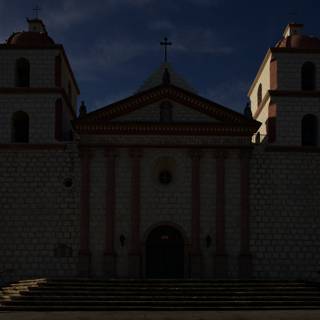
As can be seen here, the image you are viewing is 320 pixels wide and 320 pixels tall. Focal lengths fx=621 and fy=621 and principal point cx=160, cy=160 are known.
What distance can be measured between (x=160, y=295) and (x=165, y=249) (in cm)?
600

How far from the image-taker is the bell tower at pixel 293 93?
32.1 meters

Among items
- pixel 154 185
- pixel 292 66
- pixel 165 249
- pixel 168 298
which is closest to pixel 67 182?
pixel 154 185

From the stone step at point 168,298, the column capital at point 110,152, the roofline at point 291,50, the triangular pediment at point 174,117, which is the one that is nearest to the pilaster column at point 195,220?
the triangular pediment at point 174,117

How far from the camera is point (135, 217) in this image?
30.7 m

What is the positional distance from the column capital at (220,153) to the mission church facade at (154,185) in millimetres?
50

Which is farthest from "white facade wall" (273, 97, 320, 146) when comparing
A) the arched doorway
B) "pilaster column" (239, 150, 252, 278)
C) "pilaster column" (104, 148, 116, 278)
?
"pilaster column" (104, 148, 116, 278)

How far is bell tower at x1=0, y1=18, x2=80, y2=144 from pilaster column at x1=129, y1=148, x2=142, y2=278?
13.6 ft

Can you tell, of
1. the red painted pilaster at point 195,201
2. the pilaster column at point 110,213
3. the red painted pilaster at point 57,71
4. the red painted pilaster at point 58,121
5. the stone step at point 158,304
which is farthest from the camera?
the red painted pilaster at point 57,71

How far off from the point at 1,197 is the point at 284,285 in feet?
47.2

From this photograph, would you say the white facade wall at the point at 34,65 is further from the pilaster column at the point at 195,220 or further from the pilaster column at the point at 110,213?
the pilaster column at the point at 195,220

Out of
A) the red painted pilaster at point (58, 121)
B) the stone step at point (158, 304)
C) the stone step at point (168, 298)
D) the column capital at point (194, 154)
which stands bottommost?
the stone step at point (158, 304)

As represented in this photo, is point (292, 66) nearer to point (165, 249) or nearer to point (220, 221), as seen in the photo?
point (220, 221)

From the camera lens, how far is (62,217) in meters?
30.8

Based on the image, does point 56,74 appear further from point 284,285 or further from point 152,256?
point 284,285
